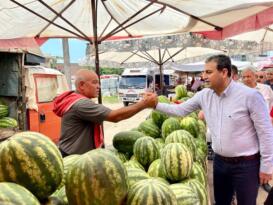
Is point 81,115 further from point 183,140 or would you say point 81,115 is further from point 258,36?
point 258,36

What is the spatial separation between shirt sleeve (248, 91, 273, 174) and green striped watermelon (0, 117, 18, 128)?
437 centimetres

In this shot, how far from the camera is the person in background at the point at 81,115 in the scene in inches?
121

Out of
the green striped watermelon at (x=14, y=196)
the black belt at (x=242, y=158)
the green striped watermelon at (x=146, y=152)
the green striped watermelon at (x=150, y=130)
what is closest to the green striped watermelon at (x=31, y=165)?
the green striped watermelon at (x=14, y=196)

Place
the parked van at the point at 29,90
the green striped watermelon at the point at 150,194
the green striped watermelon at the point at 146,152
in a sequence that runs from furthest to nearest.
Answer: the parked van at the point at 29,90 < the green striped watermelon at the point at 146,152 < the green striped watermelon at the point at 150,194

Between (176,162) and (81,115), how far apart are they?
3.89 ft

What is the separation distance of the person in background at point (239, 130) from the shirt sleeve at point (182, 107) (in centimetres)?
25

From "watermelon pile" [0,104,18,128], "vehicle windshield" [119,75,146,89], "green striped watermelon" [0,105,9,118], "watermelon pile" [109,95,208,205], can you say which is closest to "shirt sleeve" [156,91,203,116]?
"watermelon pile" [109,95,208,205]

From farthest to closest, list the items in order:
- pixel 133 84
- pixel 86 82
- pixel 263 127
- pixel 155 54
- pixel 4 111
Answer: pixel 133 84 < pixel 155 54 < pixel 4 111 < pixel 86 82 < pixel 263 127

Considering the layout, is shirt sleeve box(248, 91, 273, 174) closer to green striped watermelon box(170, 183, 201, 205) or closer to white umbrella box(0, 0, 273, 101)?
white umbrella box(0, 0, 273, 101)

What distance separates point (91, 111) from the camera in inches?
119

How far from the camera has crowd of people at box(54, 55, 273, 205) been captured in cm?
296

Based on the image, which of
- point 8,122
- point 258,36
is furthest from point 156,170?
point 258,36

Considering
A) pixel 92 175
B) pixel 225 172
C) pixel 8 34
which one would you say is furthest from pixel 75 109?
pixel 8 34

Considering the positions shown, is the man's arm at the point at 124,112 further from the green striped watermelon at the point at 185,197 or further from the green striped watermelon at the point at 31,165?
the green striped watermelon at the point at 31,165
